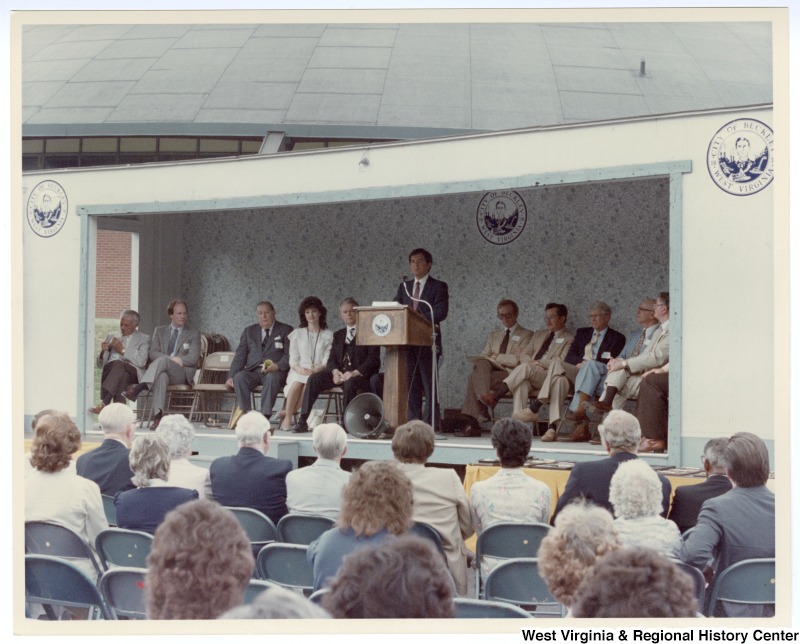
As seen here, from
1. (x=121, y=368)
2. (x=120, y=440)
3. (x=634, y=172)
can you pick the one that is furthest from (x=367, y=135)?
(x=120, y=440)

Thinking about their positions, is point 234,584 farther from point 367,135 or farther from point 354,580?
point 367,135

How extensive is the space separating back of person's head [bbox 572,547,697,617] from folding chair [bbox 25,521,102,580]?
7.88 ft

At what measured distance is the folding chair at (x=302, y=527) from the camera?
4145 millimetres

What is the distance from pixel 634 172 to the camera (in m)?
6.59

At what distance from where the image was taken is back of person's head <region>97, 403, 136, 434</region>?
5.07m

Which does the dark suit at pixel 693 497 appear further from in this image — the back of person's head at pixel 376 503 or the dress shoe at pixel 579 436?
the dress shoe at pixel 579 436

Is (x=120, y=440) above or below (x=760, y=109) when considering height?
below

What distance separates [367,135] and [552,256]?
5.63m

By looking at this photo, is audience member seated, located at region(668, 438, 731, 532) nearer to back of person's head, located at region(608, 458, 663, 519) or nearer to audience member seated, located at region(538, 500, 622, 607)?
back of person's head, located at region(608, 458, 663, 519)

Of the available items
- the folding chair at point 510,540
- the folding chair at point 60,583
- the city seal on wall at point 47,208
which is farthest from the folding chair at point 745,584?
the city seal on wall at point 47,208

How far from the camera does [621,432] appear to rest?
180 inches

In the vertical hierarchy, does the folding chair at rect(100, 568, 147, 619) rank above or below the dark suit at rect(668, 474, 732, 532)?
below

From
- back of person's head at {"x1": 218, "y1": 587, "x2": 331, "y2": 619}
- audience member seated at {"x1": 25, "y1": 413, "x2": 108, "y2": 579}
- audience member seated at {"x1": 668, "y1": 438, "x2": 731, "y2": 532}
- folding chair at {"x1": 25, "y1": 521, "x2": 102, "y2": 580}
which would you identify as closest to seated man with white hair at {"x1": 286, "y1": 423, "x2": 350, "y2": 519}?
audience member seated at {"x1": 25, "y1": 413, "x2": 108, "y2": 579}

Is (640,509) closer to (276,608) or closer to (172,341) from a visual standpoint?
(276,608)
